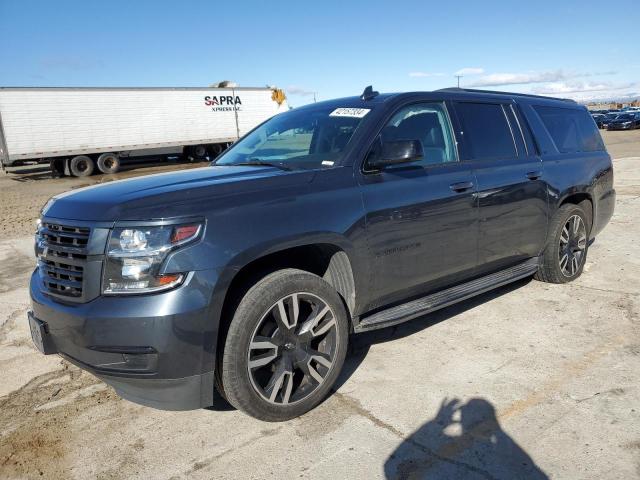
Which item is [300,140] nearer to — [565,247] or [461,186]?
[461,186]

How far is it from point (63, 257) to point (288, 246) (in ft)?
4.01

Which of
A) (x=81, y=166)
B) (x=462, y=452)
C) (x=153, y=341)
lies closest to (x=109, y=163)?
(x=81, y=166)

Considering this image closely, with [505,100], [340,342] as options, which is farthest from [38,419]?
[505,100]

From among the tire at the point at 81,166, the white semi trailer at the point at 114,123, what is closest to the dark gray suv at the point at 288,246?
the white semi trailer at the point at 114,123

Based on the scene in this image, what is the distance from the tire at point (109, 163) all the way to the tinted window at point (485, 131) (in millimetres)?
22301

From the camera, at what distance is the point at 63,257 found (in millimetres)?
2770

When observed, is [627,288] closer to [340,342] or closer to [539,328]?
[539,328]

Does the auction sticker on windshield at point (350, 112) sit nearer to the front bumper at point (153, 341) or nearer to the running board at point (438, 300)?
the running board at point (438, 300)

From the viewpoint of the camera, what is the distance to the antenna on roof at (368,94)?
3.91 meters

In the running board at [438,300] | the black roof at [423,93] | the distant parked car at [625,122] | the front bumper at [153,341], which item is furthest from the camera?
the distant parked car at [625,122]

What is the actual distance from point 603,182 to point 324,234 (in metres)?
4.07

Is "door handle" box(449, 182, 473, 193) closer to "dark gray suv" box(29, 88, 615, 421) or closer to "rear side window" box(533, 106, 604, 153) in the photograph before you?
"dark gray suv" box(29, 88, 615, 421)

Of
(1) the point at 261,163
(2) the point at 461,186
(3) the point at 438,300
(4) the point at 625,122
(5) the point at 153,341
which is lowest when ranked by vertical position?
(3) the point at 438,300

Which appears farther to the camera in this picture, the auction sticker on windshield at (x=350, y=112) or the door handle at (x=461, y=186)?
the door handle at (x=461, y=186)
